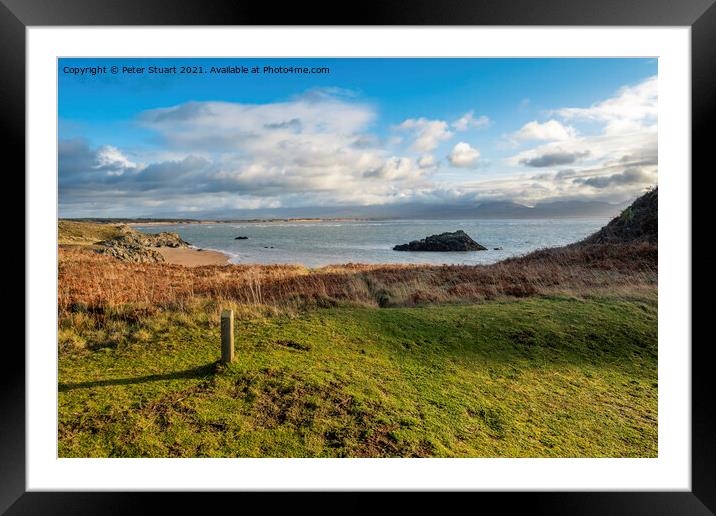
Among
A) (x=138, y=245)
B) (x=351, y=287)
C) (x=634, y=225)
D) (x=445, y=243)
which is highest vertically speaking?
(x=634, y=225)

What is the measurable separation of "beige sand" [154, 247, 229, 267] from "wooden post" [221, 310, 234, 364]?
16.4 metres

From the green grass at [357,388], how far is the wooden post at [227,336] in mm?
138

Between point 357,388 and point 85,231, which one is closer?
point 357,388

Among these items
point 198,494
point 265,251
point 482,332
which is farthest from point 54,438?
point 265,251

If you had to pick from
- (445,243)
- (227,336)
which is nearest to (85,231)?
(445,243)

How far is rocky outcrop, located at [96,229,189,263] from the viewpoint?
17.2 m

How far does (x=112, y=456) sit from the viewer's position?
9.16 feet

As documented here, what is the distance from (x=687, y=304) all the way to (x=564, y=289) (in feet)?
19.0

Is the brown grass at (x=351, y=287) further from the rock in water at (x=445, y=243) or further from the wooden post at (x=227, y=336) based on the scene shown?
the rock in water at (x=445, y=243)
